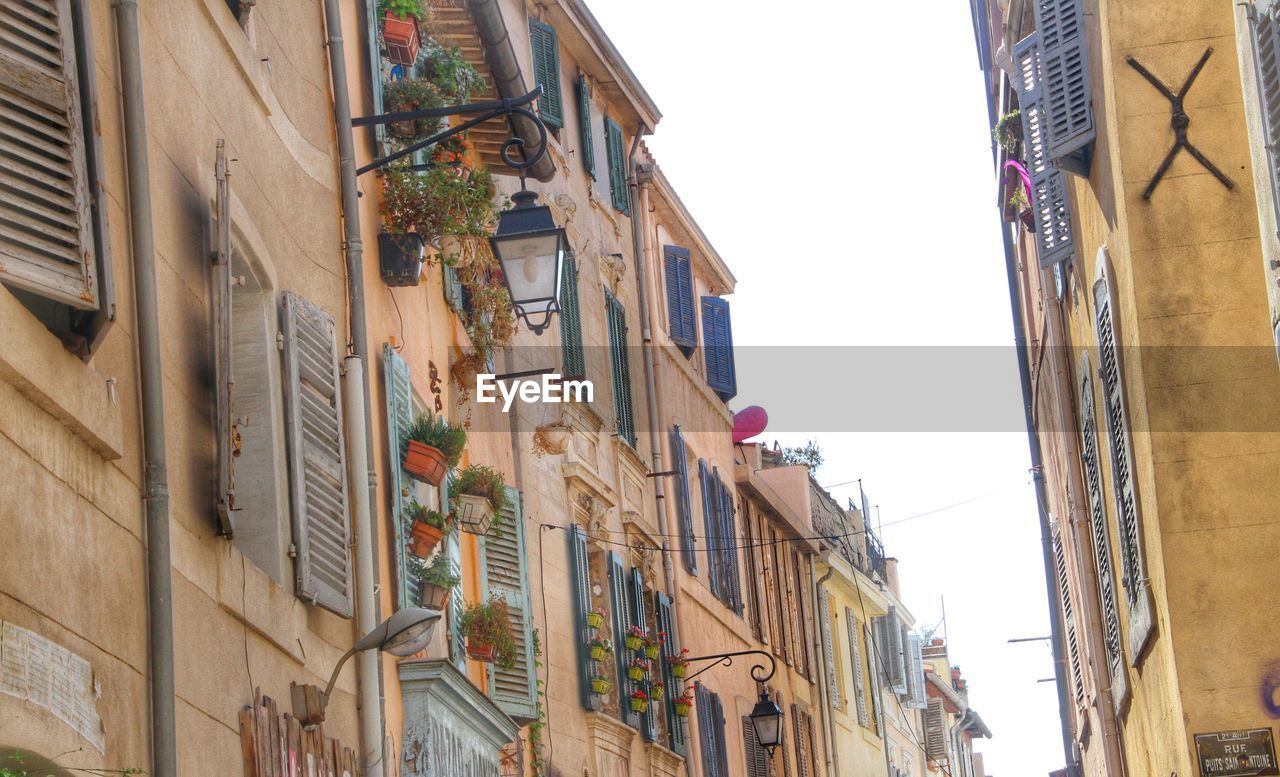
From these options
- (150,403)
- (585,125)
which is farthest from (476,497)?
(585,125)

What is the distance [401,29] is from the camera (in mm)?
12047

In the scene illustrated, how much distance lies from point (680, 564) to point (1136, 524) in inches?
358

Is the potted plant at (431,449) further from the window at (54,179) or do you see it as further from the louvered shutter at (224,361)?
the window at (54,179)

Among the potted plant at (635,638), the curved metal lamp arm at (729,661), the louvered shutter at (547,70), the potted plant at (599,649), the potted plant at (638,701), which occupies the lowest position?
the potted plant at (638,701)

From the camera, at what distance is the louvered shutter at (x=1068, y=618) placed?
66.1ft

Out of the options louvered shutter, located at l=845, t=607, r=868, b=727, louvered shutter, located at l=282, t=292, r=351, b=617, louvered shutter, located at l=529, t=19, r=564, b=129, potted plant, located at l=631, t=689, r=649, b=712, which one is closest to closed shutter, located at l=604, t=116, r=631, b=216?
louvered shutter, located at l=529, t=19, r=564, b=129

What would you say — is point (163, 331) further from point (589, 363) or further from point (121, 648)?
point (589, 363)

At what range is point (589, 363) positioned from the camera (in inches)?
690

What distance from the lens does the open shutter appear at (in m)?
10.5

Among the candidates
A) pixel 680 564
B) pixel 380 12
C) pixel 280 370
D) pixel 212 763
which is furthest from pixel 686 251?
pixel 212 763

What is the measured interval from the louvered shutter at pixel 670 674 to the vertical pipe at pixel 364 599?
355 inches

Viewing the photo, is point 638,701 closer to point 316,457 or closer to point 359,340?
point 359,340

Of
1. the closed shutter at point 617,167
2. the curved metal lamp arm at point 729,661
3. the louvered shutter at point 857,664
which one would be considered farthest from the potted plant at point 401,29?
the louvered shutter at point 857,664

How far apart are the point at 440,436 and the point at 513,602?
229 centimetres
